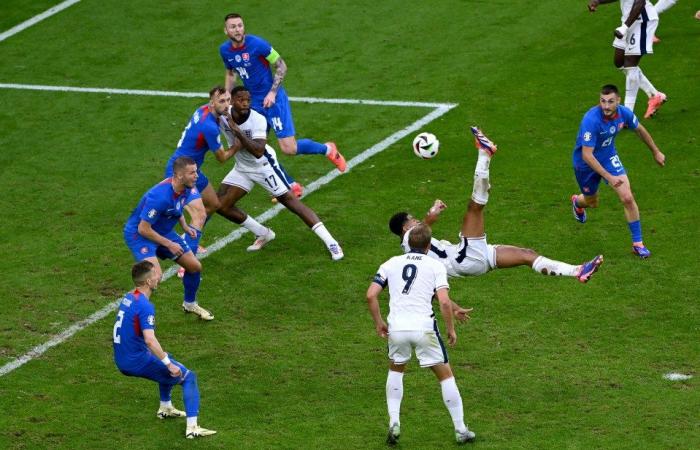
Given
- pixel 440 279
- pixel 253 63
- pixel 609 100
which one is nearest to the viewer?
pixel 440 279

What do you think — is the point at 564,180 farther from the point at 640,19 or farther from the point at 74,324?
the point at 74,324

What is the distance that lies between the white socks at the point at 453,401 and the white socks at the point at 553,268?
3.17 m

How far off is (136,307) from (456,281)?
551cm

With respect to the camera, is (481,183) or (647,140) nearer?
(481,183)

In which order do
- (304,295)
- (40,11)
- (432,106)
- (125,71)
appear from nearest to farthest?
1. (304,295)
2. (432,106)
3. (125,71)
4. (40,11)

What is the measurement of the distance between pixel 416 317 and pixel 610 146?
581 centimetres

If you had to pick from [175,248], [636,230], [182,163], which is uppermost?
[182,163]

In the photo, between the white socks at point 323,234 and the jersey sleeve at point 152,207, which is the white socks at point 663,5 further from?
the jersey sleeve at point 152,207

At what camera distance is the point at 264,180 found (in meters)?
17.5

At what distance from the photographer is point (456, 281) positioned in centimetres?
1681

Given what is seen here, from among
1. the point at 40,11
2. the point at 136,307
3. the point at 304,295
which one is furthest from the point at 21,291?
the point at 40,11

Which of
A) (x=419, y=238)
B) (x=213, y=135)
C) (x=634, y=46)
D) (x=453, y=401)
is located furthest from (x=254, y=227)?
(x=634, y=46)

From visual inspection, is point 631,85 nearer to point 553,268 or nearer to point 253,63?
point 253,63

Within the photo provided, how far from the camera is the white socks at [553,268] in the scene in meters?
15.0
